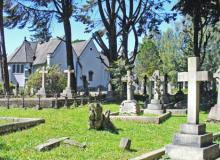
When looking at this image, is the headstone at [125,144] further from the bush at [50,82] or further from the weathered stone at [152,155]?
the bush at [50,82]

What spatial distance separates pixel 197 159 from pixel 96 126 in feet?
16.2

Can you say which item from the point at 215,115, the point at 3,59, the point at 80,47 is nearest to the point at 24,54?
the point at 80,47

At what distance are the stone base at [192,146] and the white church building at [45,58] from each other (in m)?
47.0

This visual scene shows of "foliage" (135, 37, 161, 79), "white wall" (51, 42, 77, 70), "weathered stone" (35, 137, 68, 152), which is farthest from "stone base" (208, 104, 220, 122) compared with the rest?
"foliage" (135, 37, 161, 79)

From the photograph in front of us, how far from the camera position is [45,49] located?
58.7m

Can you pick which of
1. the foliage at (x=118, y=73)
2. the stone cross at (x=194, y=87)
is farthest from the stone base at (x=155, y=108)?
the stone cross at (x=194, y=87)

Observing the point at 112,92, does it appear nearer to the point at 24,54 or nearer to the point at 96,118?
the point at 96,118

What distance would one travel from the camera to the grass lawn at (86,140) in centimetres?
1017

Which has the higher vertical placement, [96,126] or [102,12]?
[102,12]

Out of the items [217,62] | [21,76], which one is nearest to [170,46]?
[217,62]

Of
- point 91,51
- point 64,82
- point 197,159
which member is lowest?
point 197,159

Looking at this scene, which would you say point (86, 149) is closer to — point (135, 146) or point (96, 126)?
point (135, 146)

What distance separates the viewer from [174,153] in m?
10.2

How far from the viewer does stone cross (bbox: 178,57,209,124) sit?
1052 cm
